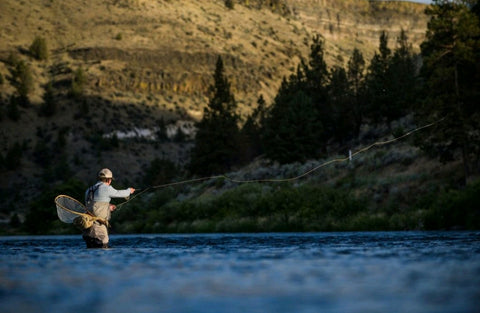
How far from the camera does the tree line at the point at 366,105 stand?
36.5m

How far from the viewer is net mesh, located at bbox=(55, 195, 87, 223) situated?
16.7 m

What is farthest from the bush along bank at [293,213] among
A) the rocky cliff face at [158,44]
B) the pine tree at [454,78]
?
the rocky cliff face at [158,44]

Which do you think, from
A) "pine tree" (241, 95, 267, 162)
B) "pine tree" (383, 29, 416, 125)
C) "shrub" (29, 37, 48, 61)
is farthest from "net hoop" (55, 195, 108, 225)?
"shrub" (29, 37, 48, 61)

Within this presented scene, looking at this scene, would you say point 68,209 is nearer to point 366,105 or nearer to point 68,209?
point 68,209

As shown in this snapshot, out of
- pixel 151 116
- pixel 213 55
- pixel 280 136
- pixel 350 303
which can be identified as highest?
pixel 213 55

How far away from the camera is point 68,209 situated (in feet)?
54.6

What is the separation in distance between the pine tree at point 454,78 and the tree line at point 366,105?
2.1 inches

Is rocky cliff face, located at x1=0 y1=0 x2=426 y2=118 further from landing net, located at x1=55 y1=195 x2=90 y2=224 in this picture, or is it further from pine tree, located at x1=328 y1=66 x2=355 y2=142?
landing net, located at x1=55 y1=195 x2=90 y2=224

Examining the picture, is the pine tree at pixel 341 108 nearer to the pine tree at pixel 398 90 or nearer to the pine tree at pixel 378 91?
the pine tree at pixel 378 91

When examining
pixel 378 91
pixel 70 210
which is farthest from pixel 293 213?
pixel 378 91

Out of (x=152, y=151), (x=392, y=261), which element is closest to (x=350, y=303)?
(x=392, y=261)

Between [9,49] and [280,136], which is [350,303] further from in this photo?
[9,49]

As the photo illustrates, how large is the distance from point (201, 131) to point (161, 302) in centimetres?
6397

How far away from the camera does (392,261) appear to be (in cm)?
1173
